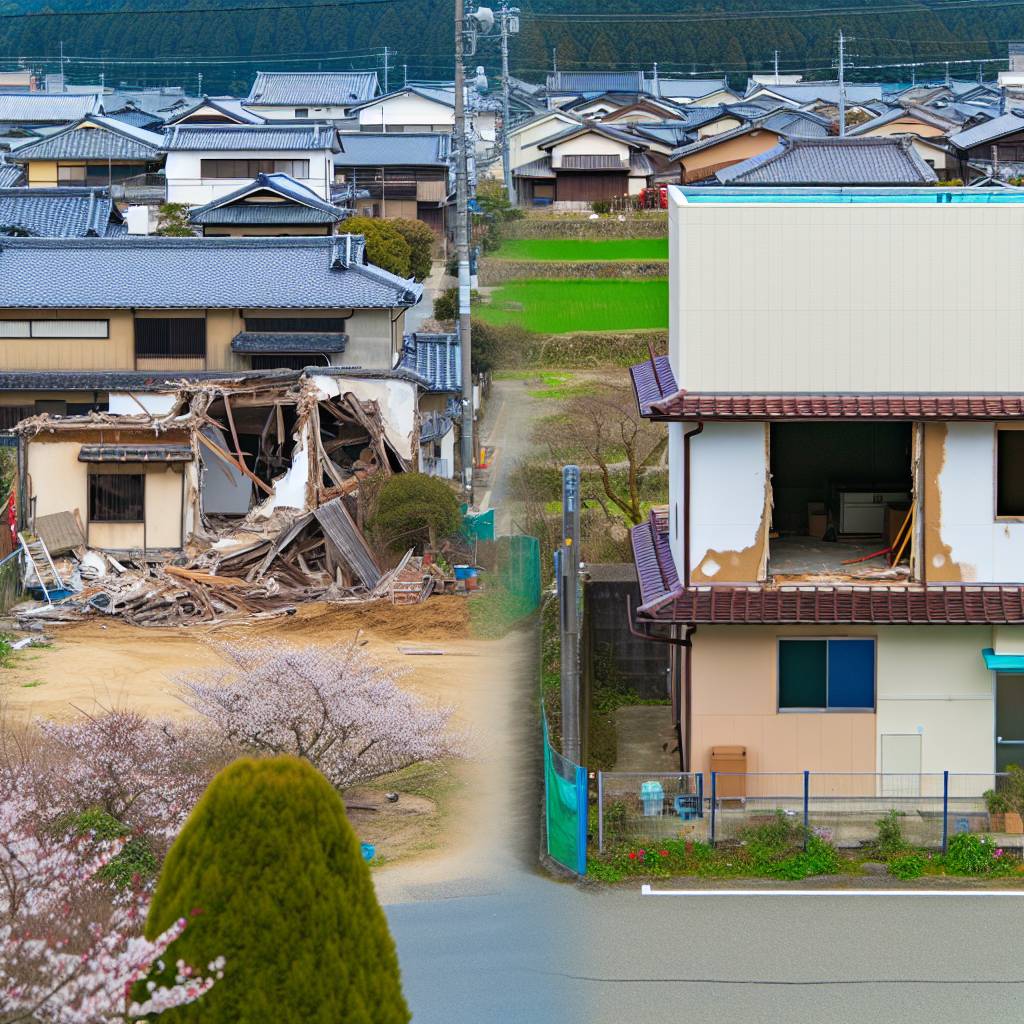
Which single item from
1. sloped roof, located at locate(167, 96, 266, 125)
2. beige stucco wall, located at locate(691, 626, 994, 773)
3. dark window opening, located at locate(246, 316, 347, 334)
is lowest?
beige stucco wall, located at locate(691, 626, 994, 773)

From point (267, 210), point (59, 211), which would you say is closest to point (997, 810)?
point (59, 211)

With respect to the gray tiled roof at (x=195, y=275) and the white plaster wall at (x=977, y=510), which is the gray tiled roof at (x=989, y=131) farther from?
the white plaster wall at (x=977, y=510)

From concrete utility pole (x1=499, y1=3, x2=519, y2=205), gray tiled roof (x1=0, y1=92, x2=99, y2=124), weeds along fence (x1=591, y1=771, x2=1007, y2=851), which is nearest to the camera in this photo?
weeds along fence (x1=591, y1=771, x2=1007, y2=851)

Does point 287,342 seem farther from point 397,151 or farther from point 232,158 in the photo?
point 397,151

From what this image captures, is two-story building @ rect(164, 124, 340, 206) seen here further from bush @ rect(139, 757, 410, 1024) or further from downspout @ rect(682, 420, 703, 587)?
bush @ rect(139, 757, 410, 1024)

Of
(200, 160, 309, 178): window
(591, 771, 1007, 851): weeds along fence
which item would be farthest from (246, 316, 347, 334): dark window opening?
(200, 160, 309, 178): window

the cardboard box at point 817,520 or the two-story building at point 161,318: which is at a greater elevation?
the two-story building at point 161,318

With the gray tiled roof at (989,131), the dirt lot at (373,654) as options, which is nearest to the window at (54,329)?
the dirt lot at (373,654)
